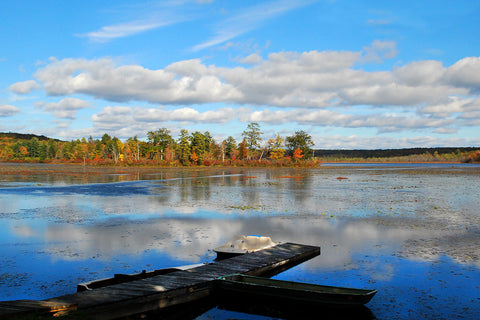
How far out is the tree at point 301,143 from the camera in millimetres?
110688

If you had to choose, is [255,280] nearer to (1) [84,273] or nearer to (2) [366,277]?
(2) [366,277]

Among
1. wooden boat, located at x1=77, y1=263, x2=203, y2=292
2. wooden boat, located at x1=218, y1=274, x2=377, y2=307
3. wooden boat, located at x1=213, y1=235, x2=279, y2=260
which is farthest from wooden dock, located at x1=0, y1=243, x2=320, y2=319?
wooden boat, located at x1=213, y1=235, x2=279, y2=260

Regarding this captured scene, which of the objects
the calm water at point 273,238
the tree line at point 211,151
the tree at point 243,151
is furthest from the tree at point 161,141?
the calm water at point 273,238

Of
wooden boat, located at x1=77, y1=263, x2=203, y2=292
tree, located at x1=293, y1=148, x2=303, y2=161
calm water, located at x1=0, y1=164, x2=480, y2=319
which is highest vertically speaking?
tree, located at x1=293, y1=148, x2=303, y2=161

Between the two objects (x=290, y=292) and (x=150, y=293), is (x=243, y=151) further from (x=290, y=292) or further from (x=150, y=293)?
(x=150, y=293)

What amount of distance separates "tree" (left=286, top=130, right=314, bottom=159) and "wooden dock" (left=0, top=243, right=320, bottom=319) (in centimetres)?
10239

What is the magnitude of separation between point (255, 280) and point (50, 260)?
5.75 m

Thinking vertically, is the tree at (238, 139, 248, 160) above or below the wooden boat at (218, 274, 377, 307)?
above

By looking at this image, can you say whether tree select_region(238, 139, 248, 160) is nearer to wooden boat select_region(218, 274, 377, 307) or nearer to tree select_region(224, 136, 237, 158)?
tree select_region(224, 136, 237, 158)

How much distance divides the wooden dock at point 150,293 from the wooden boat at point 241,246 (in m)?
0.58

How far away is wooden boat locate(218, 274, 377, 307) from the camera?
6.94 m

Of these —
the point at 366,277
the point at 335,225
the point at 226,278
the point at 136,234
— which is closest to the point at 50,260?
the point at 136,234

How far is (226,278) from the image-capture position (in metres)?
8.06

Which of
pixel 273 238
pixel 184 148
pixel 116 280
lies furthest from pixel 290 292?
pixel 184 148
